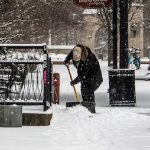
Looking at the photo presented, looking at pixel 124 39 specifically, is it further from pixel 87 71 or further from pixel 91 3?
pixel 87 71

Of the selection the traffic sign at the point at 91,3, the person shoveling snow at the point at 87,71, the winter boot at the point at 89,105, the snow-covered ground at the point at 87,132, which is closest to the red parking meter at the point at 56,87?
the snow-covered ground at the point at 87,132

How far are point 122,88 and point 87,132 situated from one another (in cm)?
423

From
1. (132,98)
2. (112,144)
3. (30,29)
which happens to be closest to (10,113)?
(112,144)

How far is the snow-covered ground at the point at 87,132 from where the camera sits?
8539 millimetres

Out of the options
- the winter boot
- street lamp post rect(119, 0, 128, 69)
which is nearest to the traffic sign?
street lamp post rect(119, 0, 128, 69)

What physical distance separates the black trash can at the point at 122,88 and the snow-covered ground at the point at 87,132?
26 cm

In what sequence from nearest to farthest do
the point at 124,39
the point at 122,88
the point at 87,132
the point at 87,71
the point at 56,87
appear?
the point at 87,132, the point at 87,71, the point at 122,88, the point at 124,39, the point at 56,87

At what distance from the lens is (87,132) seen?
9.74 m

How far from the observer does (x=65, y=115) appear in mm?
11898

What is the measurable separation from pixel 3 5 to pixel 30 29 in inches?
240

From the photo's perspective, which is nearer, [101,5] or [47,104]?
[47,104]

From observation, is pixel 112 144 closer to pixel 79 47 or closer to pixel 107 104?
pixel 79 47

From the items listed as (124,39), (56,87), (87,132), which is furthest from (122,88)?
(87,132)

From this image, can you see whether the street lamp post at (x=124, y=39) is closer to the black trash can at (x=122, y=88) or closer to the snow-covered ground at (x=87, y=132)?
the black trash can at (x=122, y=88)
